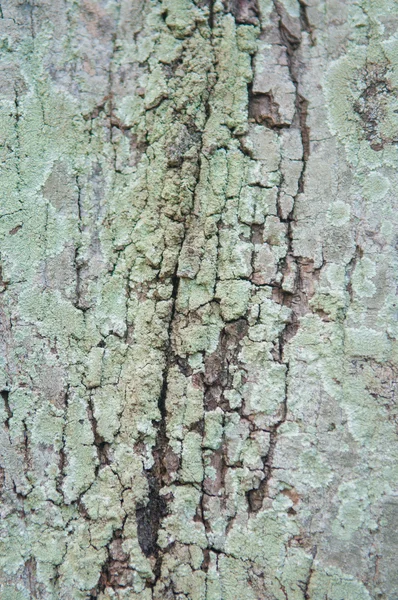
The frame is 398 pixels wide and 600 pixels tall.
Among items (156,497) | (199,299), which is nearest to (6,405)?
(156,497)

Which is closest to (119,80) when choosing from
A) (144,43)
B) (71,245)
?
(144,43)

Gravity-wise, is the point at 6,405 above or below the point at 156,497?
above

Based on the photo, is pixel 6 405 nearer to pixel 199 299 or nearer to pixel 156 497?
pixel 156 497

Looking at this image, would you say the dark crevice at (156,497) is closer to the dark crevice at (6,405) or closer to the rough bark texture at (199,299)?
the rough bark texture at (199,299)

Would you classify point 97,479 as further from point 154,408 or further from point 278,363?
point 278,363

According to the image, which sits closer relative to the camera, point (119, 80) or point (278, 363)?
point (278, 363)

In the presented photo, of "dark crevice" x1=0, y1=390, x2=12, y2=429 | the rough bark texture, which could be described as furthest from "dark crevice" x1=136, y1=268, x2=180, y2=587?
"dark crevice" x1=0, y1=390, x2=12, y2=429

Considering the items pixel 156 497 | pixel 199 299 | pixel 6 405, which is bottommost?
pixel 156 497

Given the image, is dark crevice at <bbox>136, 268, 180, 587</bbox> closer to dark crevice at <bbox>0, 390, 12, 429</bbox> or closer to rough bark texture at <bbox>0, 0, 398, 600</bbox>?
rough bark texture at <bbox>0, 0, 398, 600</bbox>
